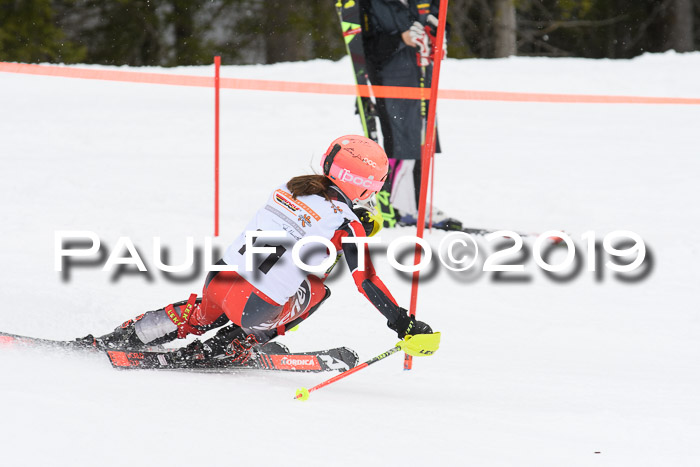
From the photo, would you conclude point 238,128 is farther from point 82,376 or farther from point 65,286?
point 82,376

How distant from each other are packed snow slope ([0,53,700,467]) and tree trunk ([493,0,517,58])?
5470mm

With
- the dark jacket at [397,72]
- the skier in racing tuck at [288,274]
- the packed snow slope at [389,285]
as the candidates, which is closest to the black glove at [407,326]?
the skier in racing tuck at [288,274]

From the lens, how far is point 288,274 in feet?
11.3

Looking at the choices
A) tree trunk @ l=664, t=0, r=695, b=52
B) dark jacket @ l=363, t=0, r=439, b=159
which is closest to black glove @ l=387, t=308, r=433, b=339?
dark jacket @ l=363, t=0, r=439, b=159

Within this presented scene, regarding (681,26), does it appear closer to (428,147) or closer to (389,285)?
(389,285)

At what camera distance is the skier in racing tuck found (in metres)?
3.35

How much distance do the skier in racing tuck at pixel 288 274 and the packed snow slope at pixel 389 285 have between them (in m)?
0.21

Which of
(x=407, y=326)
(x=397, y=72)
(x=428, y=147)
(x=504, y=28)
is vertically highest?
(x=504, y=28)

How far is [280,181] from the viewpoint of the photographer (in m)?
7.86

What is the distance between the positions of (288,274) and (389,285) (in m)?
2.11

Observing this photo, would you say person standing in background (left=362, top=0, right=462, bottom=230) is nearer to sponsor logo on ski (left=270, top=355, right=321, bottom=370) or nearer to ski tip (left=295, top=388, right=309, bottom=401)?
sponsor logo on ski (left=270, top=355, right=321, bottom=370)

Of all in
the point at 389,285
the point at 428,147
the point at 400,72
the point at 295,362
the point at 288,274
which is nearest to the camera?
the point at 288,274

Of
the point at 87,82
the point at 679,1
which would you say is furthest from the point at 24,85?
the point at 679,1

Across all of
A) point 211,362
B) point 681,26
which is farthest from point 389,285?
point 681,26
